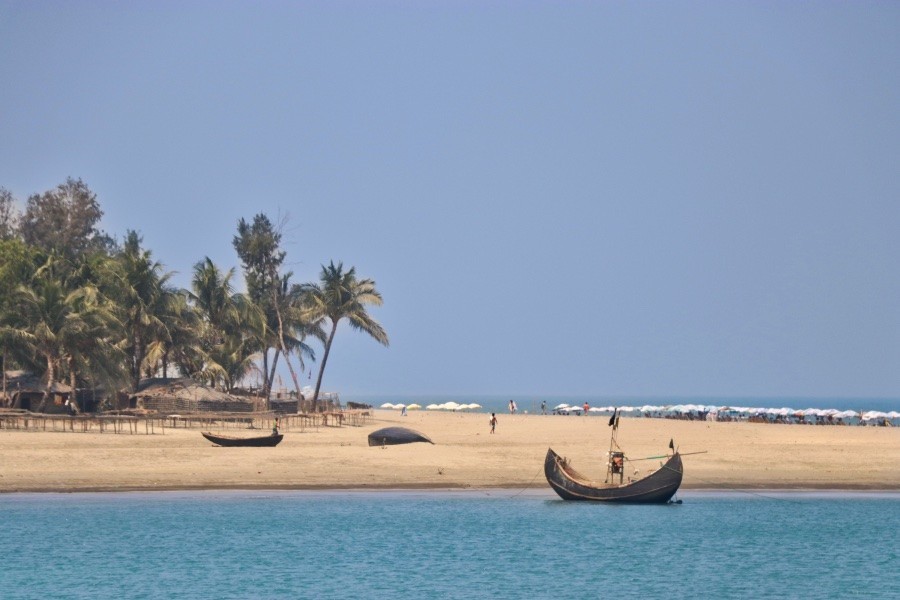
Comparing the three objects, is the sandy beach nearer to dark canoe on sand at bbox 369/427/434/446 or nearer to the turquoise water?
dark canoe on sand at bbox 369/427/434/446

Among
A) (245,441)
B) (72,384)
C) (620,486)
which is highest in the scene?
(72,384)

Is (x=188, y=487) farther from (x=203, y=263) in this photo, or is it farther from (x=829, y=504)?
(x=203, y=263)

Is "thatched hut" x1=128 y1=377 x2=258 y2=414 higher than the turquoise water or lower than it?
higher

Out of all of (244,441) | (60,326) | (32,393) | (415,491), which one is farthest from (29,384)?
(415,491)

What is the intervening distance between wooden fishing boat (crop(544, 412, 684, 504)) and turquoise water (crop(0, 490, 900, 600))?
49cm

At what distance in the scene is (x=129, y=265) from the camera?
2616 inches

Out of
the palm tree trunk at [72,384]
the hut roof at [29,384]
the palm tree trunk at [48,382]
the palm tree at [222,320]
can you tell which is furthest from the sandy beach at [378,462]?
the palm tree at [222,320]

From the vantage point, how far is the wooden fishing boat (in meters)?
37.5

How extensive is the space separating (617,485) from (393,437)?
15607 millimetres

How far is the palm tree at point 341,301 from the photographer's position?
74.4 metres

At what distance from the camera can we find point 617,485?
38219mm

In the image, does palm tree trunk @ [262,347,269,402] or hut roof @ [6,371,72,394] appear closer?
hut roof @ [6,371,72,394]

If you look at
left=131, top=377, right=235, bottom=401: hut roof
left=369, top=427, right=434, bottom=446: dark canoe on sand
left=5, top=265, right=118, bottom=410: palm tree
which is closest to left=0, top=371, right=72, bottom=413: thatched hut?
left=5, top=265, right=118, bottom=410: palm tree

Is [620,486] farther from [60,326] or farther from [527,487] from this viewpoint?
[60,326]
